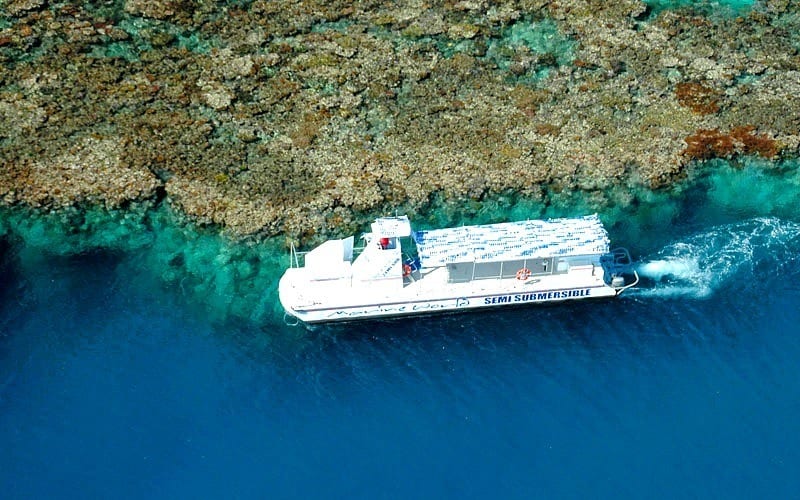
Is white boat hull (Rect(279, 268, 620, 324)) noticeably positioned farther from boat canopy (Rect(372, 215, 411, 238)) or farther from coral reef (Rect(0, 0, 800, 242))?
coral reef (Rect(0, 0, 800, 242))

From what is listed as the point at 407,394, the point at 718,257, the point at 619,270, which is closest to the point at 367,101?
the point at 619,270

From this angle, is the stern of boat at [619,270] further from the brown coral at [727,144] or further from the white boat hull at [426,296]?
the brown coral at [727,144]

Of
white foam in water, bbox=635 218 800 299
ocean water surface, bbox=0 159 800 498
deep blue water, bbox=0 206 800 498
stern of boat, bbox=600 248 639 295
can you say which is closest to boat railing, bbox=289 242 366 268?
ocean water surface, bbox=0 159 800 498

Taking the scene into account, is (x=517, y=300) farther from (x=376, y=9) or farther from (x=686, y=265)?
(x=376, y=9)

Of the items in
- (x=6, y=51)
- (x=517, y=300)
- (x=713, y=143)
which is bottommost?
(x=517, y=300)

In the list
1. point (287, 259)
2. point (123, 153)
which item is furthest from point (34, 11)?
point (287, 259)

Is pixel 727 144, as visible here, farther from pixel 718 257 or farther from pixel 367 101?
pixel 367 101
